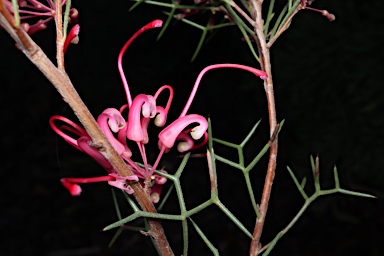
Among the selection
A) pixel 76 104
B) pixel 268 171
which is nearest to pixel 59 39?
pixel 76 104

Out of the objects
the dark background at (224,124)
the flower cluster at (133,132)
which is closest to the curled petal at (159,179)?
the flower cluster at (133,132)

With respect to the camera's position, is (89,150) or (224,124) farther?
(224,124)

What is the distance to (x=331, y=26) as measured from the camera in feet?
3.66

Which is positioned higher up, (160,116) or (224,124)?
(160,116)

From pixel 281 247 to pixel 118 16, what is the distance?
883mm

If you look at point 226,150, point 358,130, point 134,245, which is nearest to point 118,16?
point 226,150

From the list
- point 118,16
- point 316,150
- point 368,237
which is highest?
point 118,16

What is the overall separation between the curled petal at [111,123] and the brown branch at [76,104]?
19 millimetres

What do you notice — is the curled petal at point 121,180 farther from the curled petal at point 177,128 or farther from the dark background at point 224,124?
the dark background at point 224,124

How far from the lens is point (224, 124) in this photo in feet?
5.82

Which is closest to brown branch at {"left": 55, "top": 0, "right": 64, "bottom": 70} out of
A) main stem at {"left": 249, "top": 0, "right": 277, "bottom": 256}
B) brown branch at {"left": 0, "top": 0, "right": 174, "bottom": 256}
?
brown branch at {"left": 0, "top": 0, "right": 174, "bottom": 256}

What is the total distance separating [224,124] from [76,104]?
1.52 metres

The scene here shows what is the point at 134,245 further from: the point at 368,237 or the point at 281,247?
the point at 368,237

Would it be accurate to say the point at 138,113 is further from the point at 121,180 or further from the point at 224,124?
the point at 224,124
